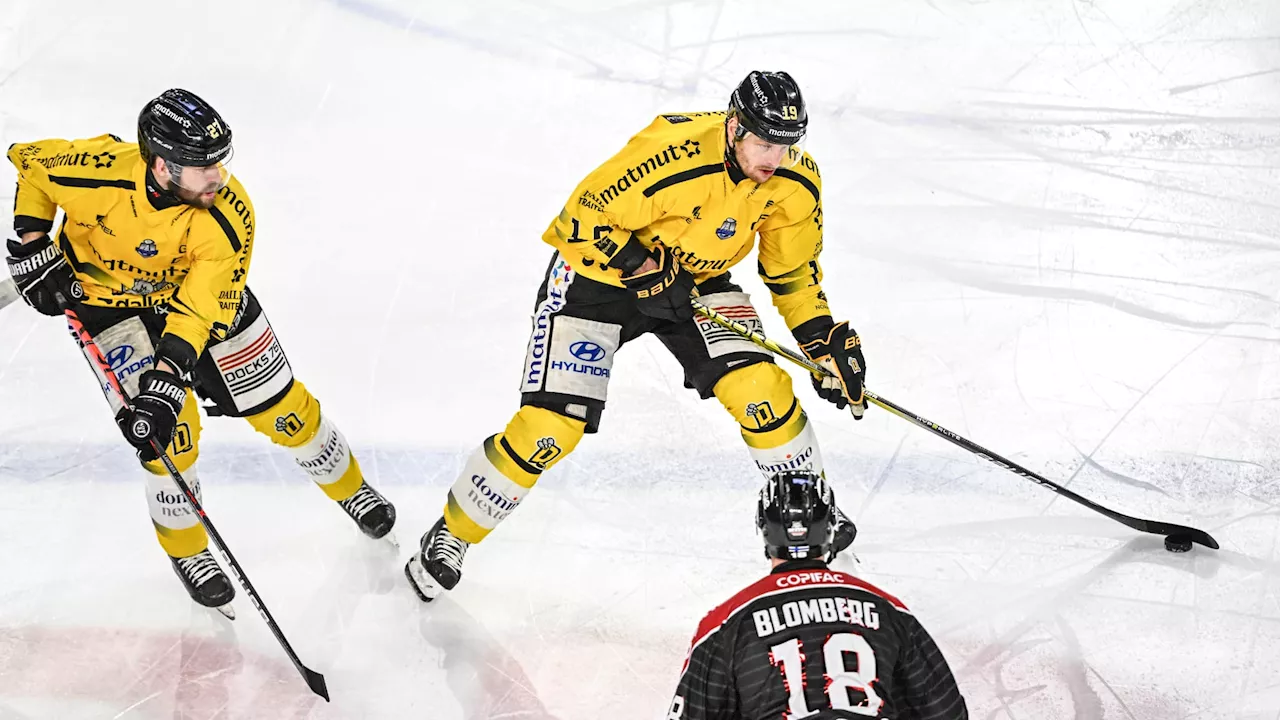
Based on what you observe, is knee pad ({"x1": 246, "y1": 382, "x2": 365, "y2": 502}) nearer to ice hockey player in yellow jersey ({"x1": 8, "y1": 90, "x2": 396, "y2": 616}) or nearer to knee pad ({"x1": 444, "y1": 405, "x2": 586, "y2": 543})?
ice hockey player in yellow jersey ({"x1": 8, "y1": 90, "x2": 396, "y2": 616})

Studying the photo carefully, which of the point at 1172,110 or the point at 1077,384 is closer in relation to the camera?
the point at 1077,384

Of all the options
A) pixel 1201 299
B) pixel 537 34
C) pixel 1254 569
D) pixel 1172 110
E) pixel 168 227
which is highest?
pixel 1172 110

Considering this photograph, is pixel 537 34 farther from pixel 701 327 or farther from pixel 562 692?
pixel 562 692

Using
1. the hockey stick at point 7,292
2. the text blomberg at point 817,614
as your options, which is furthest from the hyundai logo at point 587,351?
the hockey stick at point 7,292

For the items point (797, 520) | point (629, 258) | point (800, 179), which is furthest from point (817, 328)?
point (797, 520)

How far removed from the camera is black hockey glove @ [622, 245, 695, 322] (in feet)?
11.6

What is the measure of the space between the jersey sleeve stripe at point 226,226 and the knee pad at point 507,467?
84 cm

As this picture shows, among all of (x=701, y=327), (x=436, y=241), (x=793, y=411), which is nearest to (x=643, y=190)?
(x=701, y=327)

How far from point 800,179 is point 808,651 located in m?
1.51

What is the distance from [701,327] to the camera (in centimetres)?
366

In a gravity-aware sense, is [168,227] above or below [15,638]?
above

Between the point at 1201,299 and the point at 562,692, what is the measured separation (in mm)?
2855

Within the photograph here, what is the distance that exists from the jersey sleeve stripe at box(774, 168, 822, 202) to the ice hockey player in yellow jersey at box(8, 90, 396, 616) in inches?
55.2

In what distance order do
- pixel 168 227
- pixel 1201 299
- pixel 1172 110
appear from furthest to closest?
pixel 1172 110
pixel 1201 299
pixel 168 227
